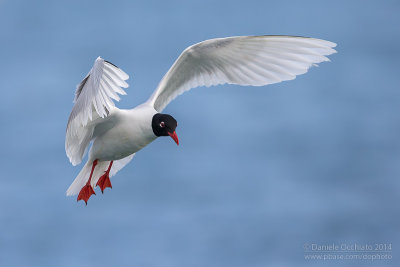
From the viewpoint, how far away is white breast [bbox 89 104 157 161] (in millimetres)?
9461

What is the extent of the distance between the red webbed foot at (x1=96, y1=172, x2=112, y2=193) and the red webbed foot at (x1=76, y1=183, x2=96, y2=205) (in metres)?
0.14

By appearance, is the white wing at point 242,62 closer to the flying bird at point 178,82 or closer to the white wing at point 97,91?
the flying bird at point 178,82

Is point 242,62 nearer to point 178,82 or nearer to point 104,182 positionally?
point 178,82

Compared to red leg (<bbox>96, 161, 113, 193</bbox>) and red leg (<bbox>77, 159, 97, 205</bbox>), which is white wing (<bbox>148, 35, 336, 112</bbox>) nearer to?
red leg (<bbox>96, 161, 113, 193</bbox>)

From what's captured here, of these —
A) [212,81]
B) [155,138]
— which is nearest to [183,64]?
[212,81]

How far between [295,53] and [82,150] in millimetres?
3013

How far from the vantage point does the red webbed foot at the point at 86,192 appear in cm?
1038

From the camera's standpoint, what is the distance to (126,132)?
31.1ft

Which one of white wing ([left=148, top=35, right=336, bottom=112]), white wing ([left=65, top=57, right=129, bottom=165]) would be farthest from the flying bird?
white wing ([left=65, top=57, right=129, bottom=165])

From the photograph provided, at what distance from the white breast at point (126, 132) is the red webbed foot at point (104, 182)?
846 mm

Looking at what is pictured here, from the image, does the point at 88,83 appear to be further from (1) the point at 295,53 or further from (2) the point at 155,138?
(1) the point at 295,53

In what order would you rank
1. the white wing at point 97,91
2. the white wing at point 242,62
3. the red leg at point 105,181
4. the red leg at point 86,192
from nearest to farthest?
the white wing at point 97,91, the white wing at point 242,62, the red leg at point 86,192, the red leg at point 105,181

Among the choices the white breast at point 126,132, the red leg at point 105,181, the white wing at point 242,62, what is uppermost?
the white wing at point 242,62

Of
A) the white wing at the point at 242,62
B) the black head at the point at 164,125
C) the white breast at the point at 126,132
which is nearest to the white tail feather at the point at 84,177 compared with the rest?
the white breast at the point at 126,132
